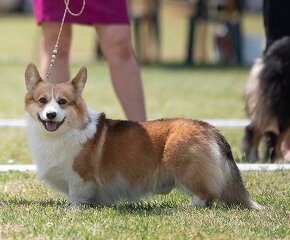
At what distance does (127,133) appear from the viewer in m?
5.71

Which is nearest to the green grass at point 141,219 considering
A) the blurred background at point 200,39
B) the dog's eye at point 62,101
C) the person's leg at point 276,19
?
the dog's eye at point 62,101

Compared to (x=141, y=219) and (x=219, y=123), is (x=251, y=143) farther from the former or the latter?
(x=141, y=219)

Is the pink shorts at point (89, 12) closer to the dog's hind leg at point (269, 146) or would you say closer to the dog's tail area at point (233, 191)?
the dog's hind leg at point (269, 146)

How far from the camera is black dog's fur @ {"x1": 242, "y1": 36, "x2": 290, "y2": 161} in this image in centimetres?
732

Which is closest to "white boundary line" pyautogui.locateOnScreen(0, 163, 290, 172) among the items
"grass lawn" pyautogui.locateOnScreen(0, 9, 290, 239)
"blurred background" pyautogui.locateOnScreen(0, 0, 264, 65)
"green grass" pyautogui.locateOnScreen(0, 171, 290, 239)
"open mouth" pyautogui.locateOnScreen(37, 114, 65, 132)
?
"grass lawn" pyautogui.locateOnScreen(0, 9, 290, 239)

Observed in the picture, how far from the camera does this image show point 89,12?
6.91 m

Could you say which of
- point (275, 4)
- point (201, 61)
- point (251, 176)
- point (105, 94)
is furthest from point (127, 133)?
point (201, 61)

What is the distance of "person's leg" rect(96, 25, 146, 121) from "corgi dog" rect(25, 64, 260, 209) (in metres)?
1.34

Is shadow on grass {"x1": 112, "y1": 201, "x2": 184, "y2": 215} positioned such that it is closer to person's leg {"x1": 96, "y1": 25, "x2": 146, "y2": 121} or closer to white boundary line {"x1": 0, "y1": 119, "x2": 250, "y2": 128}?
person's leg {"x1": 96, "y1": 25, "x2": 146, "y2": 121}

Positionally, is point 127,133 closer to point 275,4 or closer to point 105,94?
point 275,4

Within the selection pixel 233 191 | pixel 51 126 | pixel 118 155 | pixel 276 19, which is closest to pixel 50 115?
pixel 51 126

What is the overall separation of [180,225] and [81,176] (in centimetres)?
88

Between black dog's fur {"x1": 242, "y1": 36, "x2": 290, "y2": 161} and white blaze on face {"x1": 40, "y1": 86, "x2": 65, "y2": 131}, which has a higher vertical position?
white blaze on face {"x1": 40, "y1": 86, "x2": 65, "y2": 131}

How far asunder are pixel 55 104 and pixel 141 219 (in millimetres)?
855
